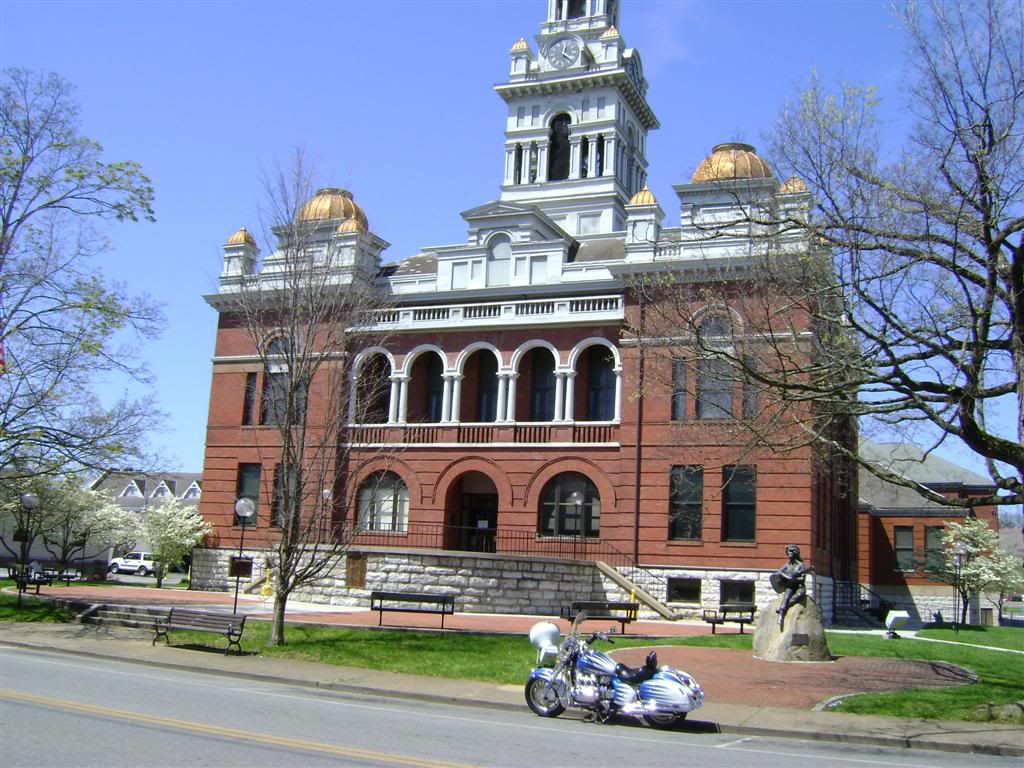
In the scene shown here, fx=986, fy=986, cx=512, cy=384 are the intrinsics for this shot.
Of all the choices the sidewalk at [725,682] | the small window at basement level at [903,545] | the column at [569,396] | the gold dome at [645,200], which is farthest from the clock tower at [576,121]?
the sidewalk at [725,682]

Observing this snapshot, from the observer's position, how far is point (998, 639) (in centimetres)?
3177

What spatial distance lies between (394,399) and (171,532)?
44.3ft

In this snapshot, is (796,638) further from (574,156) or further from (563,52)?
(563,52)

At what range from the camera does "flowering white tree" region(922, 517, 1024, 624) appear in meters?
46.3

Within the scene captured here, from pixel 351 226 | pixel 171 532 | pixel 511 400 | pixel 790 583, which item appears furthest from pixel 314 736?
pixel 171 532

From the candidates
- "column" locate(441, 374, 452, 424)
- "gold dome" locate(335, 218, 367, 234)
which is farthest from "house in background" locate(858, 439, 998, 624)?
"gold dome" locate(335, 218, 367, 234)

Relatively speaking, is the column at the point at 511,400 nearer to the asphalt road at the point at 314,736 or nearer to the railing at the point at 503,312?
the railing at the point at 503,312

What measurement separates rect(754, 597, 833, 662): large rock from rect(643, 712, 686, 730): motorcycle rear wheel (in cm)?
643

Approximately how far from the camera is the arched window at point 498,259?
3884cm

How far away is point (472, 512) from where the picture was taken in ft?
128

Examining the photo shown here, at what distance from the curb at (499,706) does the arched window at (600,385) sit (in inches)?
829

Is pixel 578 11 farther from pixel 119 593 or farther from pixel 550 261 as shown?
pixel 119 593

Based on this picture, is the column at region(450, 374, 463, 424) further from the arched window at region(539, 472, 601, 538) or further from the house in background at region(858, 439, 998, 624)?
the house in background at region(858, 439, 998, 624)

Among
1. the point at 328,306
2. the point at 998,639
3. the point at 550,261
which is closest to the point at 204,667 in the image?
the point at 328,306
